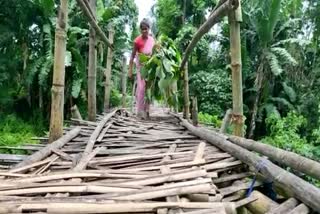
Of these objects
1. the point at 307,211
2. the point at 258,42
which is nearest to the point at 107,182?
the point at 307,211

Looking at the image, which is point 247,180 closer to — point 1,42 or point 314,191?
point 314,191

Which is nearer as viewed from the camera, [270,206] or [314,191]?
[314,191]

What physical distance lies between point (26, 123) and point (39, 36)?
5.86 feet

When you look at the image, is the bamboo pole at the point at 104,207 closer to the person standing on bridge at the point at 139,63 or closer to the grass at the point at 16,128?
the person standing on bridge at the point at 139,63

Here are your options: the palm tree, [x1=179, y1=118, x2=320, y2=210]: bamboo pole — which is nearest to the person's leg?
[x1=179, y1=118, x2=320, y2=210]: bamboo pole

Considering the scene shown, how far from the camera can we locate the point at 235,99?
2.69 meters

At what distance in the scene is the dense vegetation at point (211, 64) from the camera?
26.0 ft

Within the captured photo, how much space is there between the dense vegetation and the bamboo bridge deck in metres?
4.65

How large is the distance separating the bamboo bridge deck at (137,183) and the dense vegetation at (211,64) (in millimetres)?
4647

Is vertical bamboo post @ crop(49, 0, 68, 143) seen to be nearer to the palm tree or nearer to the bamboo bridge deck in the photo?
the bamboo bridge deck

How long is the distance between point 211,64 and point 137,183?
398 inches

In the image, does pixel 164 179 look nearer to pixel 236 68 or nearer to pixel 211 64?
pixel 236 68

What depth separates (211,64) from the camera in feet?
37.3

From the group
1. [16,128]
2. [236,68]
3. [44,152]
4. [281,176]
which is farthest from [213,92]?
[281,176]
